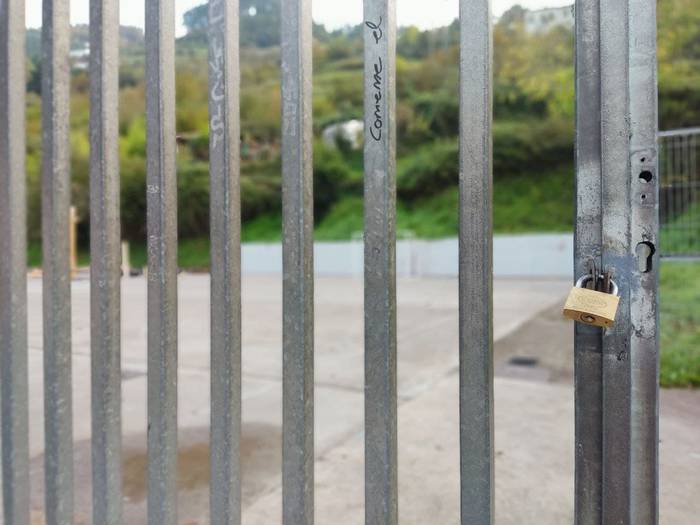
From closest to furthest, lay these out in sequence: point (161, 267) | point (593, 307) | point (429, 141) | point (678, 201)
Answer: point (593, 307) → point (161, 267) → point (678, 201) → point (429, 141)

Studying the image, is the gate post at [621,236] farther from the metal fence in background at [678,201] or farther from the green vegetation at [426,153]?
the green vegetation at [426,153]

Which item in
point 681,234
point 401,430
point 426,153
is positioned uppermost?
point 426,153

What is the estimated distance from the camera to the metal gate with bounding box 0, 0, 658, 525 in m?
0.73

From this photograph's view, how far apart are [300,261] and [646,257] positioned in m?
0.48

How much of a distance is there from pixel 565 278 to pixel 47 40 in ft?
43.0

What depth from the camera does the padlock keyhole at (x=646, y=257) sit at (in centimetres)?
72

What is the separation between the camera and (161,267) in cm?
98

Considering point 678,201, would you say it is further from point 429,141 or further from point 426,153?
point 429,141

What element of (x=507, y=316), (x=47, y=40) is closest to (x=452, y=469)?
(x=47, y=40)

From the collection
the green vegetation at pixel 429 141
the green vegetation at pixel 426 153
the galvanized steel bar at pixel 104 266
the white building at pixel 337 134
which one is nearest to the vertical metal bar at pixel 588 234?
the galvanized steel bar at pixel 104 266

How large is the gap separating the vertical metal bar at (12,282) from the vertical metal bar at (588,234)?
104 cm

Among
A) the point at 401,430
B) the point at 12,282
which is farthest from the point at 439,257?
the point at 12,282

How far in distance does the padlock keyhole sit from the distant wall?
41.6 ft

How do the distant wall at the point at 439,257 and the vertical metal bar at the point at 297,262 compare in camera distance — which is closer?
the vertical metal bar at the point at 297,262
